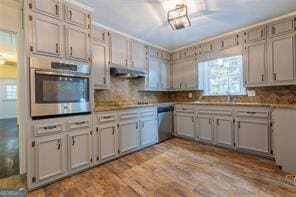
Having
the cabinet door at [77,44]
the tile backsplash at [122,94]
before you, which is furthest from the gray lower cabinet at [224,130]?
the cabinet door at [77,44]

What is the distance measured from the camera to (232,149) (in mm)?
3617

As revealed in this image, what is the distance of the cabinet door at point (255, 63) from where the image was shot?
11.1ft

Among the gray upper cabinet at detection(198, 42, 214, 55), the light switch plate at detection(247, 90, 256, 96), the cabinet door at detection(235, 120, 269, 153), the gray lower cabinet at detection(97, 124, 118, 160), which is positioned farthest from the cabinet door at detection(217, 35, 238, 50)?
the gray lower cabinet at detection(97, 124, 118, 160)

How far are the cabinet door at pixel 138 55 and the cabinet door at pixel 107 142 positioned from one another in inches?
69.2

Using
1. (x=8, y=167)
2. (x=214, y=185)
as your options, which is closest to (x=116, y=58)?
(x=8, y=167)

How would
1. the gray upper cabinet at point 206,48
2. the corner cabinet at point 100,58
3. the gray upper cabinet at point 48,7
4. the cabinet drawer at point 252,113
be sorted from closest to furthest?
the gray upper cabinet at point 48,7 < the cabinet drawer at point 252,113 < the corner cabinet at point 100,58 < the gray upper cabinet at point 206,48

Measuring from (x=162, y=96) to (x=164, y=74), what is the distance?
756 millimetres

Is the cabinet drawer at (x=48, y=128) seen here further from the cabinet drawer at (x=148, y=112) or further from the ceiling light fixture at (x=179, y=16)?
the ceiling light fixture at (x=179, y=16)

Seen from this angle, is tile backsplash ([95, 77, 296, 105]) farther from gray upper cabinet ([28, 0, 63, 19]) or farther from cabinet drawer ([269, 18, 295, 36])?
gray upper cabinet ([28, 0, 63, 19])

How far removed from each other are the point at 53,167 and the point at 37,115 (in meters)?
0.75

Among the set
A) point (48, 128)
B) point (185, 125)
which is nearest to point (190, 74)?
point (185, 125)

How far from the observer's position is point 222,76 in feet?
14.4

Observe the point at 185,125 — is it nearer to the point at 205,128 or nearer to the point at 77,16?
the point at 205,128

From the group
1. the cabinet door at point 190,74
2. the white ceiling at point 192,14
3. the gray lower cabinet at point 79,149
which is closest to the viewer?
the gray lower cabinet at point 79,149
